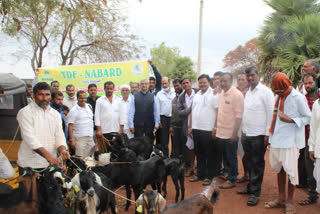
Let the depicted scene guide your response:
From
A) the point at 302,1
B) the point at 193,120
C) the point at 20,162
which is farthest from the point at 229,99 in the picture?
the point at 302,1

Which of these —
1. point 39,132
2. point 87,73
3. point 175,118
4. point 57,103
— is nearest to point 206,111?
point 175,118

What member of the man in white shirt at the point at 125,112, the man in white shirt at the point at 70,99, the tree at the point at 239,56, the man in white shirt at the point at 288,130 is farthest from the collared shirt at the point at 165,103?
the tree at the point at 239,56

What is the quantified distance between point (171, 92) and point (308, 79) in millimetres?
3766

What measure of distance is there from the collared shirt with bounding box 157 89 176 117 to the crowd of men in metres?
0.03

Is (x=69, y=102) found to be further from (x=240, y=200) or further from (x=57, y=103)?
(x=240, y=200)

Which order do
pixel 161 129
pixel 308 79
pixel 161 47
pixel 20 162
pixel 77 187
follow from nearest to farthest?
pixel 77 187 → pixel 20 162 → pixel 308 79 → pixel 161 129 → pixel 161 47

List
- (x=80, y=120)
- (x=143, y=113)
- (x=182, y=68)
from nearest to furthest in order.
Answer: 1. (x=80, y=120)
2. (x=143, y=113)
3. (x=182, y=68)

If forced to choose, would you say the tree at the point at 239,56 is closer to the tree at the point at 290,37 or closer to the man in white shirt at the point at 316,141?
the tree at the point at 290,37

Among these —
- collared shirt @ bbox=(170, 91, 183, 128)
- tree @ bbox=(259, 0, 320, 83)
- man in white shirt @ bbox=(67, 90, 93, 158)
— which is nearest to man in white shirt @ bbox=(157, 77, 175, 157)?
collared shirt @ bbox=(170, 91, 183, 128)

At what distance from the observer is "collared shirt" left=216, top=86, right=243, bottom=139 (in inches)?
215

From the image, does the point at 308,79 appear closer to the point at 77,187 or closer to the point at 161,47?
the point at 77,187

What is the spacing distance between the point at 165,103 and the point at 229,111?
92.0 inches

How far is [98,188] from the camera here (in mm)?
3734

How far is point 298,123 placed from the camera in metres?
4.30
